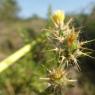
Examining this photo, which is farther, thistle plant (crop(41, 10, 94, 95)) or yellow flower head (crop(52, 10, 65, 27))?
yellow flower head (crop(52, 10, 65, 27))

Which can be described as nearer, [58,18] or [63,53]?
[63,53]

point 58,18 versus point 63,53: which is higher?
point 58,18

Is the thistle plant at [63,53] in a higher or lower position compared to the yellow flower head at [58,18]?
lower

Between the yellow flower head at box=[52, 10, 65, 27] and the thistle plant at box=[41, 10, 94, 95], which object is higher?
the yellow flower head at box=[52, 10, 65, 27]

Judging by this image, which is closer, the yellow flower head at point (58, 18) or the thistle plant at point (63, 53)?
the thistle plant at point (63, 53)

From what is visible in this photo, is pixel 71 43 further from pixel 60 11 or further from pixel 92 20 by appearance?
pixel 92 20

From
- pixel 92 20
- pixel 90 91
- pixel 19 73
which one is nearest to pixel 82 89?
pixel 90 91

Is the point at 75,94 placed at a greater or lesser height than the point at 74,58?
lesser

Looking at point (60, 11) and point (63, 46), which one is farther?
point (60, 11)
